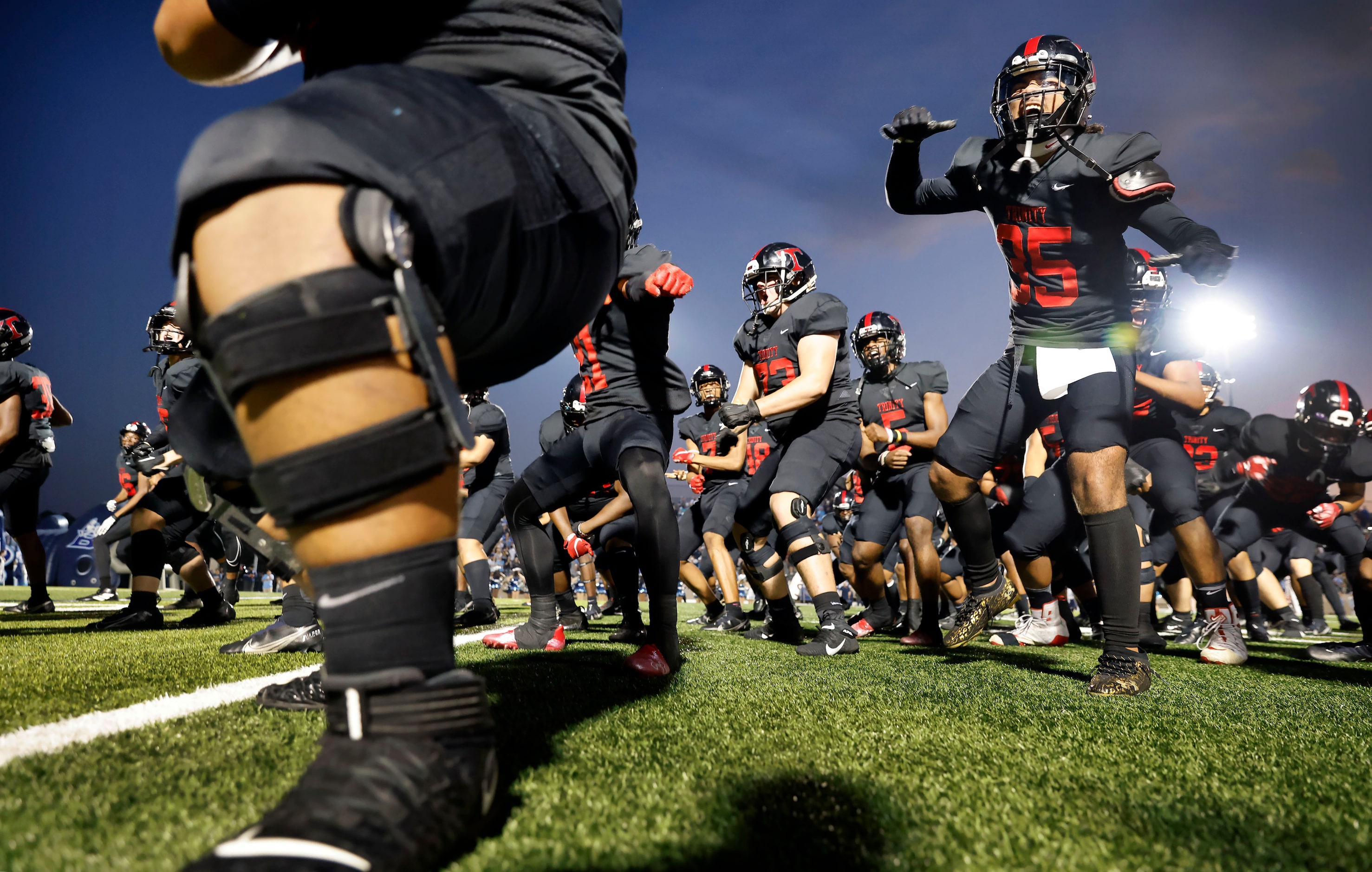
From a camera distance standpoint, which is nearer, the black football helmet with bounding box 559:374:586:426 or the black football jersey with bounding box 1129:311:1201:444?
the black football jersey with bounding box 1129:311:1201:444

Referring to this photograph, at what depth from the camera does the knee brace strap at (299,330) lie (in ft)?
2.64

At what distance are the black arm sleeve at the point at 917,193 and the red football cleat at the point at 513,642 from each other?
2.77m

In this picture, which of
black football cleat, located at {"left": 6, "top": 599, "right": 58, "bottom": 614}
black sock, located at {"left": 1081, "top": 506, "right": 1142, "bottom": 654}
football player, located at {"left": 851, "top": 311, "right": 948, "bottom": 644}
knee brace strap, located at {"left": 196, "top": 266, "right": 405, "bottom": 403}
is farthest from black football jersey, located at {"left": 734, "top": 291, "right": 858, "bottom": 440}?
black football cleat, located at {"left": 6, "top": 599, "right": 58, "bottom": 614}

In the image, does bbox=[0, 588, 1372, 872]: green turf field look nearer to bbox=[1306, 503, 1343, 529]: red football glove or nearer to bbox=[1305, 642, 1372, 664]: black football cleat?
bbox=[1305, 642, 1372, 664]: black football cleat

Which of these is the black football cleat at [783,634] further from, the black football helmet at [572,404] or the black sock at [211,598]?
the black sock at [211,598]

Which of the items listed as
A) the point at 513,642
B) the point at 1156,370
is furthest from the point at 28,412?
the point at 1156,370

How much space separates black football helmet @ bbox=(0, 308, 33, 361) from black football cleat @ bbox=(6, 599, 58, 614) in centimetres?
213

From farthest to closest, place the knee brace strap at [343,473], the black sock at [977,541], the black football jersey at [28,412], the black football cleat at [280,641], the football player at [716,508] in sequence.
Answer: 1. the football player at [716,508]
2. the black football jersey at [28,412]
3. the black sock at [977,541]
4. the black football cleat at [280,641]
5. the knee brace strap at [343,473]

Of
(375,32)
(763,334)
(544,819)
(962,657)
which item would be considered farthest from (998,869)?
(763,334)

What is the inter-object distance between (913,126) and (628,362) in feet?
5.23

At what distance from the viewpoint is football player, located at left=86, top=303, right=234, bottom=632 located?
457cm

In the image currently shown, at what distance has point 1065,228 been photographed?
3.06 metres

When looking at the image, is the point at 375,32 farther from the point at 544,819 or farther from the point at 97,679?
the point at 97,679

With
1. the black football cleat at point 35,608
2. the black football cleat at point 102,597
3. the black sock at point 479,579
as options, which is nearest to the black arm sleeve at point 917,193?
the black sock at point 479,579
